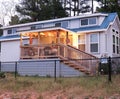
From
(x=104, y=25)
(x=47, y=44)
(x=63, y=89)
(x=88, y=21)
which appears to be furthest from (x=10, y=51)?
(x=63, y=89)

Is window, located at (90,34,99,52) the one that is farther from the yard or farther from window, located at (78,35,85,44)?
the yard

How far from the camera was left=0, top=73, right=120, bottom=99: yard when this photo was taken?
43.1ft

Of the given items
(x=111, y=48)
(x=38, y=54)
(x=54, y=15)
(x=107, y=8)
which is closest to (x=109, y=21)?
(x=111, y=48)

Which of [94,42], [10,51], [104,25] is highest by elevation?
[104,25]

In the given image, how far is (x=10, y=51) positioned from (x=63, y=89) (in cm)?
1921

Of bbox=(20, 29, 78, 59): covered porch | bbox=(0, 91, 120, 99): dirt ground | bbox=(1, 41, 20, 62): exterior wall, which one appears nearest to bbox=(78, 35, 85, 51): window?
bbox=(20, 29, 78, 59): covered porch

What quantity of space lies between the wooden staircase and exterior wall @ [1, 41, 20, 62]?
940 cm

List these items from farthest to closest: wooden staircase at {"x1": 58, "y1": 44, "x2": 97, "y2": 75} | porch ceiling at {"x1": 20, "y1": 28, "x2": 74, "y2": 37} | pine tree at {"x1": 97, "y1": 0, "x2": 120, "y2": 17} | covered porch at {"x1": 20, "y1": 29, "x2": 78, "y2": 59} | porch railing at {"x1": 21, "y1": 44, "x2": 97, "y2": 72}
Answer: pine tree at {"x1": 97, "y1": 0, "x2": 120, "y2": 17}, porch ceiling at {"x1": 20, "y1": 28, "x2": 74, "y2": 37}, covered porch at {"x1": 20, "y1": 29, "x2": 78, "y2": 59}, porch railing at {"x1": 21, "y1": 44, "x2": 97, "y2": 72}, wooden staircase at {"x1": 58, "y1": 44, "x2": 97, "y2": 75}

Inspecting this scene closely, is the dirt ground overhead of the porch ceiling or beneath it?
beneath

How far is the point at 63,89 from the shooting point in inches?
578

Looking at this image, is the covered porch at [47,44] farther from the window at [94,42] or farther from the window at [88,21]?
the window at [88,21]

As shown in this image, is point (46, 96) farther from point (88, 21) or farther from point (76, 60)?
point (88, 21)

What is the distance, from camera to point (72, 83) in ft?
50.6

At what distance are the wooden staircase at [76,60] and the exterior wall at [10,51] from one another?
9404 millimetres
